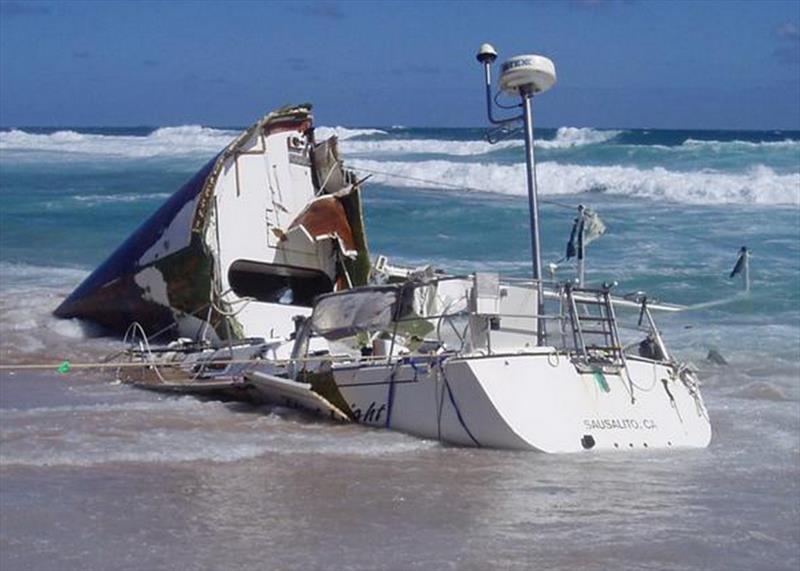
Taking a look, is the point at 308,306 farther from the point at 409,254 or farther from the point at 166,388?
the point at 409,254

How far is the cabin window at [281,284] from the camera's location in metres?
16.8

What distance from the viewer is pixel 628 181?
44.2m

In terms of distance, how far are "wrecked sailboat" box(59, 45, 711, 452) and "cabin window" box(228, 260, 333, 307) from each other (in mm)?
23

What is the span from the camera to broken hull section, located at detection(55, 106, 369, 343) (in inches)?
611

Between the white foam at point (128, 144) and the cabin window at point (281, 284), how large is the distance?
164ft

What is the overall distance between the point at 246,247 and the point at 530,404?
21.8ft

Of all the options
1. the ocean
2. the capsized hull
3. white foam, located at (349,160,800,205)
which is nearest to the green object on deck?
the capsized hull

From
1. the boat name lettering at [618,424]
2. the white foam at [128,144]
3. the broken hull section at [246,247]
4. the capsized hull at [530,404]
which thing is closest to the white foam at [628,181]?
the broken hull section at [246,247]

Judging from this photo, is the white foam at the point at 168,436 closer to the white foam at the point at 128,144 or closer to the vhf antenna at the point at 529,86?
the vhf antenna at the point at 529,86

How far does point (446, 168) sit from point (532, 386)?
4175 centimetres

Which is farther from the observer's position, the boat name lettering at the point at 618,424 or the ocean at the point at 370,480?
the boat name lettering at the point at 618,424

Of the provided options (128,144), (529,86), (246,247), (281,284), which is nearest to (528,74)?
(529,86)

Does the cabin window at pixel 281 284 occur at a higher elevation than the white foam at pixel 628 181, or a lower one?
lower

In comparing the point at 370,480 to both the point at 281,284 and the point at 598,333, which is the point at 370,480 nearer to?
the point at 598,333
